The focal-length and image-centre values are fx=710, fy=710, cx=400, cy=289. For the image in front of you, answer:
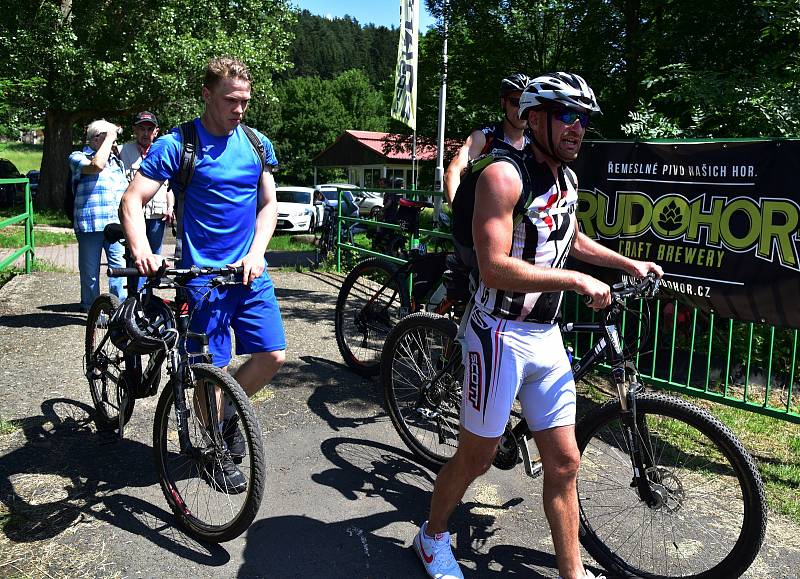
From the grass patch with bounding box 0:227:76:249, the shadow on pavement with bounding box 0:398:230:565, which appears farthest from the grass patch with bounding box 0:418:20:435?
the grass patch with bounding box 0:227:76:249

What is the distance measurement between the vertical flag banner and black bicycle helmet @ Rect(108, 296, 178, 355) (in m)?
9.04

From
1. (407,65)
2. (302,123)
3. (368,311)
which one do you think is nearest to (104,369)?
(368,311)

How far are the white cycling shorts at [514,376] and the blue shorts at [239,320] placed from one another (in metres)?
1.26

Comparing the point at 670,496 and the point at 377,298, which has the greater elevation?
the point at 377,298

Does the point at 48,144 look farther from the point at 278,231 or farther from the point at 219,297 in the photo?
the point at 219,297

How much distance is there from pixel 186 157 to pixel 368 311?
94.7 inches

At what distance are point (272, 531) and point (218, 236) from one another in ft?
4.73

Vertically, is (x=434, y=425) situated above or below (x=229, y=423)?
below

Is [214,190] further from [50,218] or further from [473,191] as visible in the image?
[50,218]

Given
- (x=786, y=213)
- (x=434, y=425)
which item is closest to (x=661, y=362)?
(x=786, y=213)

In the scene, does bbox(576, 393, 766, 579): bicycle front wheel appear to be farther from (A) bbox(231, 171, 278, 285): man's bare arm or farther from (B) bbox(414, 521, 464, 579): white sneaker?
(A) bbox(231, 171, 278, 285): man's bare arm

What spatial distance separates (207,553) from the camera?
311cm

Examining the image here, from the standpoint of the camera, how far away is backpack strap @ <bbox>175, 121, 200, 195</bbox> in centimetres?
335

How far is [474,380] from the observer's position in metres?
2.73
